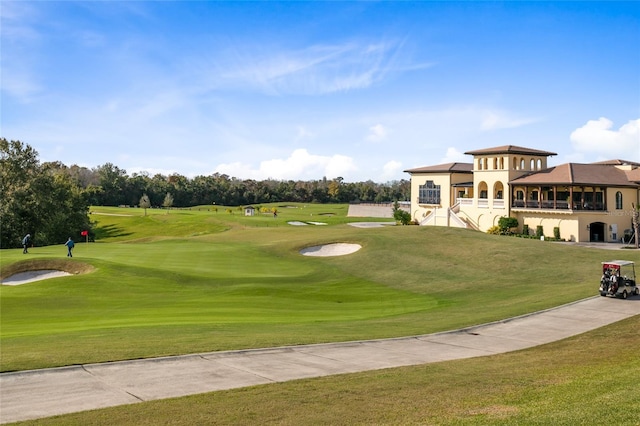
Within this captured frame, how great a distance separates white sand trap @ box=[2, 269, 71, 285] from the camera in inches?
1253

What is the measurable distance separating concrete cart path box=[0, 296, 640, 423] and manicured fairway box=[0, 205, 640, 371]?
82 centimetres

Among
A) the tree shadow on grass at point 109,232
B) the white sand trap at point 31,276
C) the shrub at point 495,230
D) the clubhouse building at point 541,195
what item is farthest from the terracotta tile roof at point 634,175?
the tree shadow on grass at point 109,232

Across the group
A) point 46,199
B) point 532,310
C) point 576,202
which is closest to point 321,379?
point 532,310

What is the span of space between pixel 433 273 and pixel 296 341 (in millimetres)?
20417

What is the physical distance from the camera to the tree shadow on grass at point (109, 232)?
92.5 metres

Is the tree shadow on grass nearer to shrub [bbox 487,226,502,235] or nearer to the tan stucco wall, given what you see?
the tan stucco wall

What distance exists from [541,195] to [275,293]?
48.5 meters

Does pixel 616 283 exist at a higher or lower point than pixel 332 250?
lower

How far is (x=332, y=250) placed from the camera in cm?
4491

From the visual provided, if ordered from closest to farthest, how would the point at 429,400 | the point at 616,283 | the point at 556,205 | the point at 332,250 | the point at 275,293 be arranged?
the point at 429,400 < the point at 616,283 < the point at 275,293 < the point at 332,250 < the point at 556,205

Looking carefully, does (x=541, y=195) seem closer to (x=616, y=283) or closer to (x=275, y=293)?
(x=616, y=283)

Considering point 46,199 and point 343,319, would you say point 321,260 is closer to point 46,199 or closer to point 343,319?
point 343,319

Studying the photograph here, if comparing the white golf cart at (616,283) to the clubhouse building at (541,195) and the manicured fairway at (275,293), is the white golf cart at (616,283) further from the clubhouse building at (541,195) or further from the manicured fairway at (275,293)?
the clubhouse building at (541,195)

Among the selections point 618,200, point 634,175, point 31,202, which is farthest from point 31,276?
point 634,175
